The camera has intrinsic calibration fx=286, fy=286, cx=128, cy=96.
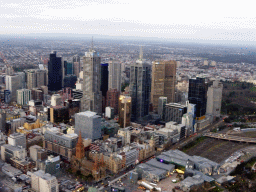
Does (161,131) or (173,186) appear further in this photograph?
(161,131)

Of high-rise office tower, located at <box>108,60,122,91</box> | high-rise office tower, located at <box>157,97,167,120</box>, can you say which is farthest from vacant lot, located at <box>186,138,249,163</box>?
high-rise office tower, located at <box>108,60,122,91</box>

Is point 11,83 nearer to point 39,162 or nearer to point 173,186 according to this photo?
point 39,162

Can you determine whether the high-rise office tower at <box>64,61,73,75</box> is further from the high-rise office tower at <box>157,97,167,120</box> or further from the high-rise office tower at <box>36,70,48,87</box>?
the high-rise office tower at <box>157,97,167,120</box>

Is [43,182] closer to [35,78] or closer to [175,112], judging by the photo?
[175,112]

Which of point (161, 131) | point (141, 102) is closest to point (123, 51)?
point (141, 102)

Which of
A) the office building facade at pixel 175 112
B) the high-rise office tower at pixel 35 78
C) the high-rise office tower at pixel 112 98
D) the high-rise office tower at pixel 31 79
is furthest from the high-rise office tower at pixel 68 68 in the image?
the office building facade at pixel 175 112

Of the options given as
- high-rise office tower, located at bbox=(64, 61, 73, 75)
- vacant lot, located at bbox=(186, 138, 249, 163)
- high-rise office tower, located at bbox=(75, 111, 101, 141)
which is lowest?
vacant lot, located at bbox=(186, 138, 249, 163)
